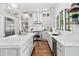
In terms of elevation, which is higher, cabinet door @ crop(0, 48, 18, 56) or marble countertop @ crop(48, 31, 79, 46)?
marble countertop @ crop(48, 31, 79, 46)

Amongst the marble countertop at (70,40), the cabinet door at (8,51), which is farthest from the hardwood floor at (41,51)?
the cabinet door at (8,51)

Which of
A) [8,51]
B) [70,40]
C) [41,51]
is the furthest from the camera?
[41,51]

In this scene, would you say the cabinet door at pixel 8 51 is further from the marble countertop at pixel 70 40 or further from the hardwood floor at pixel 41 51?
the hardwood floor at pixel 41 51

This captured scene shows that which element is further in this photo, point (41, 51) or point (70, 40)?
point (41, 51)

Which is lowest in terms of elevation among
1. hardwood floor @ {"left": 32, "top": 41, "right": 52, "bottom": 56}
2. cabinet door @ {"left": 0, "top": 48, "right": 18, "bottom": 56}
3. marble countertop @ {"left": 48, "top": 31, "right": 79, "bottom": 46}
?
hardwood floor @ {"left": 32, "top": 41, "right": 52, "bottom": 56}

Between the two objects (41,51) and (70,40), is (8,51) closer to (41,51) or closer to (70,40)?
(70,40)

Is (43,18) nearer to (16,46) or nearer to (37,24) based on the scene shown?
(37,24)

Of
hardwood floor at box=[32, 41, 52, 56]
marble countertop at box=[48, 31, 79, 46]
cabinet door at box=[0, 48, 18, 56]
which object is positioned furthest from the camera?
hardwood floor at box=[32, 41, 52, 56]

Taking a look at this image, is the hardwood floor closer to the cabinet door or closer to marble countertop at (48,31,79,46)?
marble countertop at (48,31,79,46)

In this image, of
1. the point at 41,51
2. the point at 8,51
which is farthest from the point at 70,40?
the point at 41,51

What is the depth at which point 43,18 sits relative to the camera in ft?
35.0

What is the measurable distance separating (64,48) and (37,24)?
315 inches

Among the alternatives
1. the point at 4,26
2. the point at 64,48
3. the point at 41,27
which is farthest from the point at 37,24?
the point at 64,48

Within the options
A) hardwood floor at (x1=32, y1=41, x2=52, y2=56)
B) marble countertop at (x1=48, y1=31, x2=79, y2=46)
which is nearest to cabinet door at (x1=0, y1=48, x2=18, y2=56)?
marble countertop at (x1=48, y1=31, x2=79, y2=46)
